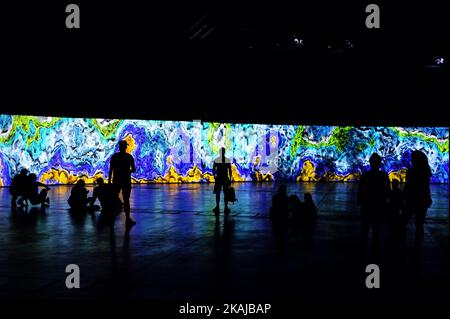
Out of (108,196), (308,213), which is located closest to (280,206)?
(308,213)

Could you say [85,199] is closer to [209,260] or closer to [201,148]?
[209,260]

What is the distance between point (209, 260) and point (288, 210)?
428cm

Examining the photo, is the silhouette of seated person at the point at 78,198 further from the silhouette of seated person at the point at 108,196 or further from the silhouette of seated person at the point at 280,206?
the silhouette of seated person at the point at 280,206

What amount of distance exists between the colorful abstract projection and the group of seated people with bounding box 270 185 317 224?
1462 centimetres

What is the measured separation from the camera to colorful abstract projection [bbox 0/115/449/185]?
2316 cm

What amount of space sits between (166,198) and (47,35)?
6.63 metres

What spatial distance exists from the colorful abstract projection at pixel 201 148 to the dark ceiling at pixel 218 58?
0.86 meters

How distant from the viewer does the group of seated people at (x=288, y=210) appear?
430 inches

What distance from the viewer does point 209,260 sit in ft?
24.2

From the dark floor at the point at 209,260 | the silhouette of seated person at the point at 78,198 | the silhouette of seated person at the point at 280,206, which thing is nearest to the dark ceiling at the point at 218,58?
the silhouette of seated person at the point at 78,198

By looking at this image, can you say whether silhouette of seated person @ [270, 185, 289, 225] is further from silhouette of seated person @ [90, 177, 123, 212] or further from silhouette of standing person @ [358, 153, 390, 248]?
silhouette of seated person @ [90, 177, 123, 212]

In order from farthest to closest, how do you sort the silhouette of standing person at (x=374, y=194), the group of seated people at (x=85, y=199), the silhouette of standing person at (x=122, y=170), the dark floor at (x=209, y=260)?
the group of seated people at (x=85, y=199) → the silhouette of standing person at (x=122, y=170) → the silhouette of standing person at (x=374, y=194) → the dark floor at (x=209, y=260)

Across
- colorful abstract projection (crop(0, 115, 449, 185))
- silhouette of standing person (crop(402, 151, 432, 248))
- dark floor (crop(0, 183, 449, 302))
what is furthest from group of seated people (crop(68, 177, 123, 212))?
colorful abstract projection (crop(0, 115, 449, 185))
